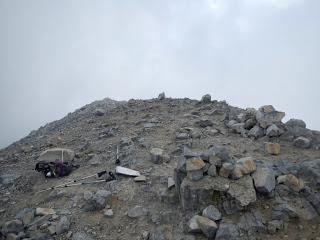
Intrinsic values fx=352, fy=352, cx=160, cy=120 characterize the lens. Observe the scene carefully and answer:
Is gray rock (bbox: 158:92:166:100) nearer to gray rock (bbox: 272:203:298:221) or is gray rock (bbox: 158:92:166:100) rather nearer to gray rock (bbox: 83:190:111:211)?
gray rock (bbox: 83:190:111:211)

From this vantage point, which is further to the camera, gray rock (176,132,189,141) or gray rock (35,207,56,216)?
gray rock (176,132,189,141)

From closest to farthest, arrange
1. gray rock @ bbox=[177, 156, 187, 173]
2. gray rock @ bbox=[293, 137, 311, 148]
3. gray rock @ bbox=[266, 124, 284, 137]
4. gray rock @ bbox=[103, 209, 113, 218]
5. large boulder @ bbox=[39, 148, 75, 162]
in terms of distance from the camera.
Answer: gray rock @ bbox=[177, 156, 187, 173] < gray rock @ bbox=[103, 209, 113, 218] < gray rock @ bbox=[293, 137, 311, 148] < gray rock @ bbox=[266, 124, 284, 137] < large boulder @ bbox=[39, 148, 75, 162]

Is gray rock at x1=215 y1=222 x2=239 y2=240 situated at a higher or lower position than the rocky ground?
lower

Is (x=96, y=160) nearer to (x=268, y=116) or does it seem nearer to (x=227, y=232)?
(x=227, y=232)

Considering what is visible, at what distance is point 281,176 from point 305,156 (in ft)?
6.95

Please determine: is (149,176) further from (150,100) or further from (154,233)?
(150,100)

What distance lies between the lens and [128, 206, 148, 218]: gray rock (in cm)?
979

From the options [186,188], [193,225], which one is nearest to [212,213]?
[193,225]

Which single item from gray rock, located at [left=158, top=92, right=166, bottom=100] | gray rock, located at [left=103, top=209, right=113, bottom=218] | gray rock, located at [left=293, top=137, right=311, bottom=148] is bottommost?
gray rock, located at [left=103, top=209, right=113, bottom=218]

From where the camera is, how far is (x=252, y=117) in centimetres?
1445

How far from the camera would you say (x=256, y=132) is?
531 inches

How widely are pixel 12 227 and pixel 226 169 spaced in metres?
6.13

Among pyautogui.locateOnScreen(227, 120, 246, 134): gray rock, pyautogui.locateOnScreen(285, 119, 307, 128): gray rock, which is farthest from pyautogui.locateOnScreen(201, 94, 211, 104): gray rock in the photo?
pyautogui.locateOnScreen(285, 119, 307, 128): gray rock

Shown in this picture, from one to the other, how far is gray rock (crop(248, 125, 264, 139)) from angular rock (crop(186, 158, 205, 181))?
183 inches
